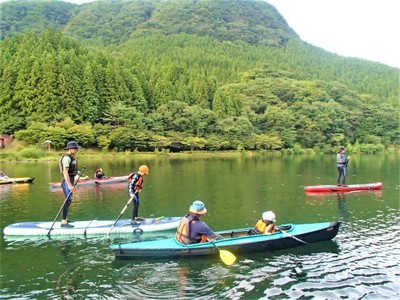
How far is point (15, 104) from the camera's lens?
72312 millimetres

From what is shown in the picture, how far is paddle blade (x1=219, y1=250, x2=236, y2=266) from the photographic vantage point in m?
11.0

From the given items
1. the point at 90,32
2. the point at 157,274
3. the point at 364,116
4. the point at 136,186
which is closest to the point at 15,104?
the point at 136,186

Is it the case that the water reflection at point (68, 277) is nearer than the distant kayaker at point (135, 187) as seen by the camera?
Yes

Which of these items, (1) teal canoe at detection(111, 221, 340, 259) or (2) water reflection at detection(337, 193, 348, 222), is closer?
(1) teal canoe at detection(111, 221, 340, 259)

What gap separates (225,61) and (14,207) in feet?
470

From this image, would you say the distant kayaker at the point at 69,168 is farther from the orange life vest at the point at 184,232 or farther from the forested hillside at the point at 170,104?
the forested hillside at the point at 170,104

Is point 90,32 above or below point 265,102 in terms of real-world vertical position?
above

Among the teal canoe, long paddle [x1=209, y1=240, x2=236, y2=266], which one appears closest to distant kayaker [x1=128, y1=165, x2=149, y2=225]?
the teal canoe

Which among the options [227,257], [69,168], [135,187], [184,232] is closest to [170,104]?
[135,187]

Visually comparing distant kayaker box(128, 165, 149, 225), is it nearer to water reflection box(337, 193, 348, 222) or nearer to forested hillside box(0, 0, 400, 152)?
water reflection box(337, 193, 348, 222)

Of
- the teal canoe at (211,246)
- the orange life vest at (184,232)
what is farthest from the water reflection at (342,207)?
the orange life vest at (184,232)

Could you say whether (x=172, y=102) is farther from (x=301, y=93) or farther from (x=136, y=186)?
(x=136, y=186)

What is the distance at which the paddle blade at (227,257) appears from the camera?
432 inches

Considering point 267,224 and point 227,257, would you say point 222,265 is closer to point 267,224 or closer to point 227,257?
point 227,257
